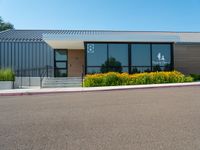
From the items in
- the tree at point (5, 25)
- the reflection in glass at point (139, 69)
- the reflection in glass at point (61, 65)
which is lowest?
the reflection in glass at point (139, 69)

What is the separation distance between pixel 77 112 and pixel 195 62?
2193 cm


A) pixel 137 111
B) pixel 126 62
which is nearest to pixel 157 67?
pixel 126 62

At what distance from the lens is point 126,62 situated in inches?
971

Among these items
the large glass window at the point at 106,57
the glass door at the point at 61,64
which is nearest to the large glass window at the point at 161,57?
the large glass window at the point at 106,57

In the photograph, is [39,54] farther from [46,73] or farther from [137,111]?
[137,111]

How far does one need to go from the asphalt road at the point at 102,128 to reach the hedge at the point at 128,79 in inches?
418

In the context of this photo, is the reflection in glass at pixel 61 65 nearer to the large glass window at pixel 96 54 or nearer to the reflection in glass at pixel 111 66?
the large glass window at pixel 96 54

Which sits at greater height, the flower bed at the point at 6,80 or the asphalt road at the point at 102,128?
the flower bed at the point at 6,80

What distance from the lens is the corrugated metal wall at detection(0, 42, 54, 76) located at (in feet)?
99.0

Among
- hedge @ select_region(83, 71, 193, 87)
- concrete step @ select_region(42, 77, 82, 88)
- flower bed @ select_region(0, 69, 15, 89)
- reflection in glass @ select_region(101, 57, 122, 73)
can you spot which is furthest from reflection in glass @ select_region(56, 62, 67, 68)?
hedge @ select_region(83, 71, 193, 87)

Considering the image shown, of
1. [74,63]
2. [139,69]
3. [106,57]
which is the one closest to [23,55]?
[74,63]

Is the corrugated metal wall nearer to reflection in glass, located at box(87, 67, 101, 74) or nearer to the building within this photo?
the building

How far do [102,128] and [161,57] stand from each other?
61.1 feet

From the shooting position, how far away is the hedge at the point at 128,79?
21.1m
